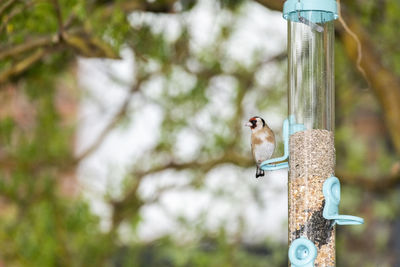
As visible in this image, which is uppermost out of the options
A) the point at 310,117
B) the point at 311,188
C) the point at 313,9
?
the point at 313,9

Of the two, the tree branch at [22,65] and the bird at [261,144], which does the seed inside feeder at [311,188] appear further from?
the tree branch at [22,65]

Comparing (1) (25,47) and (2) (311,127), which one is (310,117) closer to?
(2) (311,127)

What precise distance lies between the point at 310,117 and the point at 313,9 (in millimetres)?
386

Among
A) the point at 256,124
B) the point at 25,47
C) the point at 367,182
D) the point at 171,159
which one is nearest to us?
the point at 256,124

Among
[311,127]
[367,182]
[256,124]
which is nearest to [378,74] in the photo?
[367,182]

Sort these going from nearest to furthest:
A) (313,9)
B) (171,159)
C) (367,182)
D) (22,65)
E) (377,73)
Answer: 1. (313,9)
2. (22,65)
3. (377,73)
4. (367,182)
5. (171,159)

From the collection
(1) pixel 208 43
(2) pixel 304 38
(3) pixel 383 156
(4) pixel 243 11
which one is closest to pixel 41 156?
(1) pixel 208 43

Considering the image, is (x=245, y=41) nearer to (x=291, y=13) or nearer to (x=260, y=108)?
(x=260, y=108)

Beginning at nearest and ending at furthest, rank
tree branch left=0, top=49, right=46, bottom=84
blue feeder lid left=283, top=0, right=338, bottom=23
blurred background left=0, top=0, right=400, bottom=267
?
blue feeder lid left=283, top=0, right=338, bottom=23
tree branch left=0, top=49, right=46, bottom=84
blurred background left=0, top=0, right=400, bottom=267

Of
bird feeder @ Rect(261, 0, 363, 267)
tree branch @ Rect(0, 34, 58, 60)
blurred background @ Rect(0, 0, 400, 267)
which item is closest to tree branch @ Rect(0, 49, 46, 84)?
tree branch @ Rect(0, 34, 58, 60)

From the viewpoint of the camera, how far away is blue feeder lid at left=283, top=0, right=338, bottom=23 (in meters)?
2.43

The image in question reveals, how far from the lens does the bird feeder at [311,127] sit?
2.45 metres

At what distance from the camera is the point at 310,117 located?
99.6 inches

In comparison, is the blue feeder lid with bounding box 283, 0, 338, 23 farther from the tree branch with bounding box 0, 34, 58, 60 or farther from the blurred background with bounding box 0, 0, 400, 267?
the blurred background with bounding box 0, 0, 400, 267
